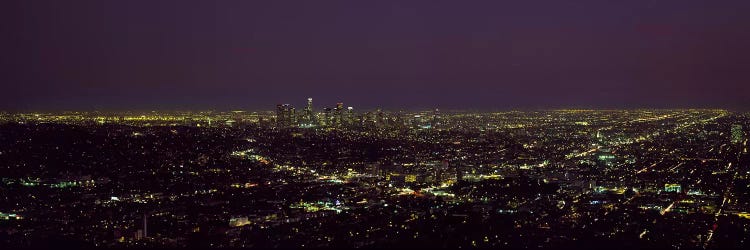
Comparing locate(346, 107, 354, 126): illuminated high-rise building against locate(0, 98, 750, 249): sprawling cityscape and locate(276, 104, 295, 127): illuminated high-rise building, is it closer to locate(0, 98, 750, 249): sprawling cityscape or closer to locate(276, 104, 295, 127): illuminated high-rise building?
locate(276, 104, 295, 127): illuminated high-rise building

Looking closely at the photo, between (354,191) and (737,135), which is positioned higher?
(737,135)

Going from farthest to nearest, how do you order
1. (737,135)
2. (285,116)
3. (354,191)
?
(285,116) → (737,135) → (354,191)

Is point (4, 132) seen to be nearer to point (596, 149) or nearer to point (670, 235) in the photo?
point (670, 235)

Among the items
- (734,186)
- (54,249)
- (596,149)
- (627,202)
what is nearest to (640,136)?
(596,149)

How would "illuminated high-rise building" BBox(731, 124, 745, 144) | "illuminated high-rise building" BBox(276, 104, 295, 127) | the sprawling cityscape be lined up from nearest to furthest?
1. the sprawling cityscape
2. "illuminated high-rise building" BBox(731, 124, 745, 144)
3. "illuminated high-rise building" BBox(276, 104, 295, 127)

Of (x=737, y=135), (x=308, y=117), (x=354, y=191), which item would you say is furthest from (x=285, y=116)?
(x=354, y=191)

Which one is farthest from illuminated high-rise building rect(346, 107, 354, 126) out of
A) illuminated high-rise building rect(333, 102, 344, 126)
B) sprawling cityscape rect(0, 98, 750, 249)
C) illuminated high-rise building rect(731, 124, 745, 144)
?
illuminated high-rise building rect(731, 124, 745, 144)

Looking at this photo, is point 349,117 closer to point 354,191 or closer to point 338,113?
point 338,113

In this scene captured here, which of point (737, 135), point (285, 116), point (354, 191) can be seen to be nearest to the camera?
point (354, 191)

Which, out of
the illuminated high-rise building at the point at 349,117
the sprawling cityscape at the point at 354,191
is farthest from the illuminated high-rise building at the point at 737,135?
the illuminated high-rise building at the point at 349,117

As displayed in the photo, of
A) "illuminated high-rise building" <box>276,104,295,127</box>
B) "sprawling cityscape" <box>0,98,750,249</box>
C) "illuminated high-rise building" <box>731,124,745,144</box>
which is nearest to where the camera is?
"sprawling cityscape" <box>0,98,750,249</box>
